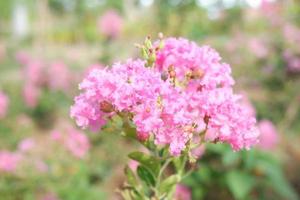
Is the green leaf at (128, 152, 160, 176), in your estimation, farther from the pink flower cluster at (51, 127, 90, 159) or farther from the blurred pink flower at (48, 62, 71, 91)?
the blurred pink flower at (48, 62, 71, 91)

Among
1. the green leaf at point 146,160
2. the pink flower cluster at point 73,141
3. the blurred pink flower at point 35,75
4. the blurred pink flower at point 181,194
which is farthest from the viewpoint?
the blurred pink flower at point 35,75

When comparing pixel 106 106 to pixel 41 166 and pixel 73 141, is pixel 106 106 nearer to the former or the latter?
pixel 41 166

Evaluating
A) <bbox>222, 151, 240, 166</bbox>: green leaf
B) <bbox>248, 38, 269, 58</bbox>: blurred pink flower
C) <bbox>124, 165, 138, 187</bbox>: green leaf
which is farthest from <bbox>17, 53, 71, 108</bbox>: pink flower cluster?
<bbox>124, 165, 138, 187</bbox>: green leaf

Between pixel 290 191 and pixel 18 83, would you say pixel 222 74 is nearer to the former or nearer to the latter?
pixel 290 191

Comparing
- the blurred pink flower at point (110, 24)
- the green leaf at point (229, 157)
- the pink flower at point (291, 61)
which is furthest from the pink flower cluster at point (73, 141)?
the blurred pink flower at point (110, 24)

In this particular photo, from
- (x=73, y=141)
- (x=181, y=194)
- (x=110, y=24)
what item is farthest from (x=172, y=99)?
(x=110, y=24)

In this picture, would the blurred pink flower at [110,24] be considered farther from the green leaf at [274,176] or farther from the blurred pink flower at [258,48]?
the green leaf at [274,176]

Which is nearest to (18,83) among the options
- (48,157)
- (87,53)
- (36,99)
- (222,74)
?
(36,99)
